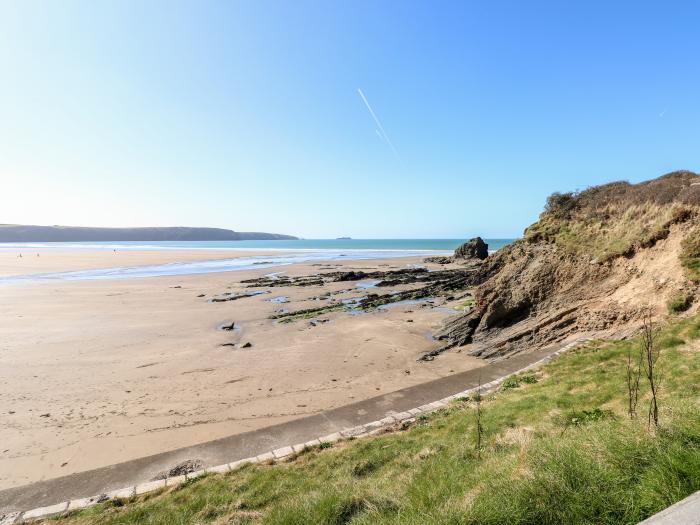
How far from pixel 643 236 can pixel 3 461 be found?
20.4 metres

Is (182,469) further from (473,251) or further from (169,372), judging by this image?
(473,251)

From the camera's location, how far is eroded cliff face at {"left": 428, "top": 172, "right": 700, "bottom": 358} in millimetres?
11844

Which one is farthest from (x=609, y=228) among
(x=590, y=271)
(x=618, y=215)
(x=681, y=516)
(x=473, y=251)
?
(x=473, y=251)

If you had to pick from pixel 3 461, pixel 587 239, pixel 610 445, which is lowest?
pixel 3 461

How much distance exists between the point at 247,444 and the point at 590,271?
13843mm

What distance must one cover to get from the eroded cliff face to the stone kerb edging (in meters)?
3.45

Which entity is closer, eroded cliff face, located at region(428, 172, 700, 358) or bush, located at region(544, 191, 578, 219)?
eroded cliff face, located at region(428, 172, 700, 358)

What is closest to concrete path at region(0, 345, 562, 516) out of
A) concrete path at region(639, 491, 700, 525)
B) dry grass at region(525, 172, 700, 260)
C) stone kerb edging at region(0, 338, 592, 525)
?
stone kerb edging at region(0, 338, 592, 525)

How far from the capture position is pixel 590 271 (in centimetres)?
1405

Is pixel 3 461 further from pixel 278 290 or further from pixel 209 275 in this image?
pixel 209 275

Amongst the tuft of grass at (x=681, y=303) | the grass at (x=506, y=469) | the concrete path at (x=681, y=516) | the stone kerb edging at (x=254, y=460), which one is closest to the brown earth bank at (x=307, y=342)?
the tuft of grass at (x=681, y=303)

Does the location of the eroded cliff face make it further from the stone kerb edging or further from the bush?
the stone kerb edging

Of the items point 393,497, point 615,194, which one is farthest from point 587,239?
point 393,497

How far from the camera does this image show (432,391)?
36.2ft
